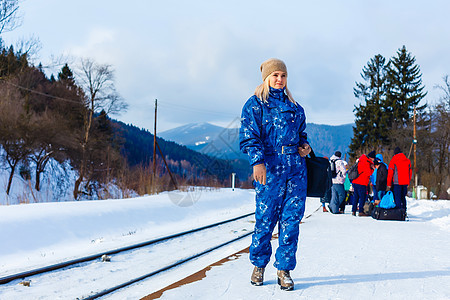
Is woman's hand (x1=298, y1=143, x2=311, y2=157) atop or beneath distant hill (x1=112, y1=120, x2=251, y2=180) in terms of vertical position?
beneath

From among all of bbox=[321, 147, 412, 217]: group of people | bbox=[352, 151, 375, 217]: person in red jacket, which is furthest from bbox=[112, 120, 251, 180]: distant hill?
bbox=[352, 151, 375, 217]: person in red jacket

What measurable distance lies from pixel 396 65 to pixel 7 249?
52.8 m

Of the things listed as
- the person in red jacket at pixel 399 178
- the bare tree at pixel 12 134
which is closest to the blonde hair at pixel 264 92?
the person in red jacket at pixel 399 178

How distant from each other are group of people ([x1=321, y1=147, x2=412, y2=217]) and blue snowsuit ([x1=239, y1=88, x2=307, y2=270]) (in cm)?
629

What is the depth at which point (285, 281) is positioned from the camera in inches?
129

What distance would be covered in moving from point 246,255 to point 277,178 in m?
1.81

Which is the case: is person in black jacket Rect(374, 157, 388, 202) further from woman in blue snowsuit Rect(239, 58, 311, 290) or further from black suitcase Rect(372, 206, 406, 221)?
woman in blue snowsuit Rect(239, 58, 311, 290)

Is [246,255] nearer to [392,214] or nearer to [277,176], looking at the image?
[277,176]

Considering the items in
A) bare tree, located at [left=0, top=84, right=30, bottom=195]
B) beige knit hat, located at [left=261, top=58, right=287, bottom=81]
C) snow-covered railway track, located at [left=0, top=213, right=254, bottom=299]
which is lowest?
snow-covered railway track, located at [left=0, top=213, right=254, bottom=299]

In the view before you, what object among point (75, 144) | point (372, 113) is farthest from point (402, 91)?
point (75, 144)

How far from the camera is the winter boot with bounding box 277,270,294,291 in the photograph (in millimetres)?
3246

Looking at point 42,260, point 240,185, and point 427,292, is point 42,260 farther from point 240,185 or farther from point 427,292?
point 240,185

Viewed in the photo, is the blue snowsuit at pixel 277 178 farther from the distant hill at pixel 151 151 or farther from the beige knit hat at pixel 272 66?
the distant hill at pixel 151 151

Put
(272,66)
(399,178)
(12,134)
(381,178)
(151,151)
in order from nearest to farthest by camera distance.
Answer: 1. (272,66)
2. (399,178)
3. (381,178)
4. (12,134)
5. (151,151)
